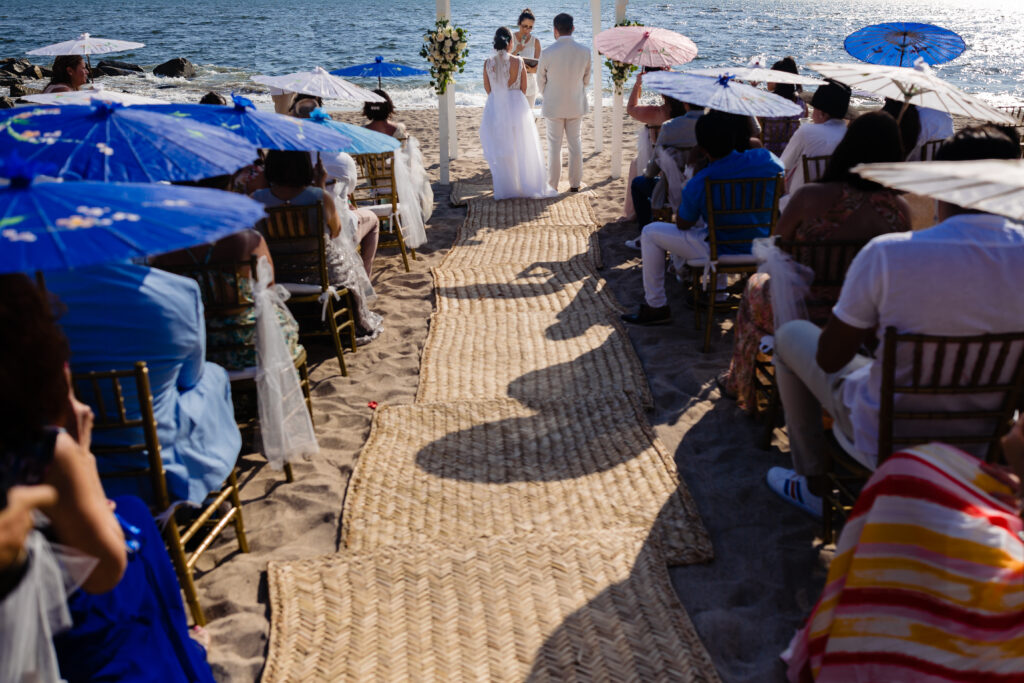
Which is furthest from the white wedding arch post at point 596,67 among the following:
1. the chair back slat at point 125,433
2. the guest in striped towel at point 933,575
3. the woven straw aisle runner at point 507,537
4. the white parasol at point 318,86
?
the guest in striped towel at point 933,575

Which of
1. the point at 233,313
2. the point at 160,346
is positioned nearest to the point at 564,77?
the point at 233,313

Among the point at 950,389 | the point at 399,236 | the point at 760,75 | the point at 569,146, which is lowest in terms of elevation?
the point at 399,236

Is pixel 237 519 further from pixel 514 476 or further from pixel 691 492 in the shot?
pixel 691 492

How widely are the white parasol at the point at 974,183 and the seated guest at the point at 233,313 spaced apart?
8.62 ft

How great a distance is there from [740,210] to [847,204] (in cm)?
130

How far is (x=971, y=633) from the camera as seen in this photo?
191 centimetres

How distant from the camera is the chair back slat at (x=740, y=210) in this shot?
486 cm

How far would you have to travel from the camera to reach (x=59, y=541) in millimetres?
1691

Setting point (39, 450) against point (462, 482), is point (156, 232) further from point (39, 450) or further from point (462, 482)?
point (462, 482)

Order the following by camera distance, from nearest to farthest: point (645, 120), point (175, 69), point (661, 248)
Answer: point (661, 248) < point (645, 120) < point (175, 69)

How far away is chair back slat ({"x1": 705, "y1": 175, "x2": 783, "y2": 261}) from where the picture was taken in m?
4.86

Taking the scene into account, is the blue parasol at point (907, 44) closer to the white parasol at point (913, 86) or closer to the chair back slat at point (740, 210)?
the white parasol at point (913, 86)

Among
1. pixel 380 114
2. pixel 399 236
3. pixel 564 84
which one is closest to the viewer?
pixel 399 236

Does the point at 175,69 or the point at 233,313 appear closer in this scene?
the point at 233,313
